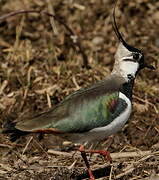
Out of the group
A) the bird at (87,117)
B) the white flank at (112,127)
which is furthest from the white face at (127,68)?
the white flank at (112,127)

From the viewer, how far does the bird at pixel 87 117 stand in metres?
5.66

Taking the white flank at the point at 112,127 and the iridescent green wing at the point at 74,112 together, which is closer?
the iridescent green wing at the point at 74,112

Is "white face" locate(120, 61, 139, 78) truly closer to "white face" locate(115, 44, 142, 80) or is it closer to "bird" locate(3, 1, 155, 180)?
"white face" locate(115, 44, 142, 80)

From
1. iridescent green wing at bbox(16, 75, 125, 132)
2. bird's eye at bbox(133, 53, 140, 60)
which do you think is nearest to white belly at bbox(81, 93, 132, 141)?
iridescent green wing at bbox(16, 75, 125, 132)

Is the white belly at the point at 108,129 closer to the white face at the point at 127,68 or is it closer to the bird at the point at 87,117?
the bird at the point at 87,117

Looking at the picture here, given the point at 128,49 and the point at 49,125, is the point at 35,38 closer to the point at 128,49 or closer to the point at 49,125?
the point at 128,49

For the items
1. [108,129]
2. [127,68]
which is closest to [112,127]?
[108,129]

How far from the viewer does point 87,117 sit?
19.0ft

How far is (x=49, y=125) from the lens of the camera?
5.63 meters

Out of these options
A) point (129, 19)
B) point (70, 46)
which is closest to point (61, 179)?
point (70, 46)

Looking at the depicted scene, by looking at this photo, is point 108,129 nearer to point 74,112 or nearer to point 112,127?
point 112,127

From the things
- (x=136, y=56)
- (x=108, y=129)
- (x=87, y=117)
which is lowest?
(x=108, y=129)

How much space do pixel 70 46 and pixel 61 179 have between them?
12.6ft

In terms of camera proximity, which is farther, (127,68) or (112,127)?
(127,68)
